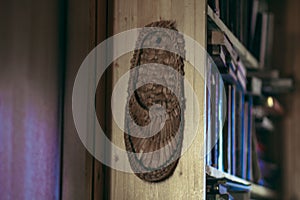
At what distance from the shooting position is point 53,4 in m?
1.60

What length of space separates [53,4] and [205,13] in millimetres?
367

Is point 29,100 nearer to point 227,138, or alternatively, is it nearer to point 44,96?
point 44,96

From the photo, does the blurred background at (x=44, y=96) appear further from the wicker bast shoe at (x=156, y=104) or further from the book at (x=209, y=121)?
the book at (x=209, y=121)

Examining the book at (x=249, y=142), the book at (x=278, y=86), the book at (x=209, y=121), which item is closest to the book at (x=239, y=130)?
the book at (x=249, y=142)

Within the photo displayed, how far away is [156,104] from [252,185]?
1068 millimetres

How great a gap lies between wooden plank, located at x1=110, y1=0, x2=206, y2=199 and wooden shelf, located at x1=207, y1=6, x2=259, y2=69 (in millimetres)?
120

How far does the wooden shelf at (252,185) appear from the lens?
1779 mm

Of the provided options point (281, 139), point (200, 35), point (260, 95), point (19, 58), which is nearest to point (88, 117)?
point (19, 58)

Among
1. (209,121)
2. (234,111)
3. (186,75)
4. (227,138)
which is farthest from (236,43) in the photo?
(186,75)

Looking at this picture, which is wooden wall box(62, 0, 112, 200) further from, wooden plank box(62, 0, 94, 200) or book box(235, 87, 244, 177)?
book box(235, 87, 244, 177)

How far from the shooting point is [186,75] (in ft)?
5.19

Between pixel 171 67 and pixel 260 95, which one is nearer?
pixel 171 67

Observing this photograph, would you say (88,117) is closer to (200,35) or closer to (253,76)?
(200,35)

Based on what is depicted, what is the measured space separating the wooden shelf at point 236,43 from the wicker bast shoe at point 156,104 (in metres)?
0.18
